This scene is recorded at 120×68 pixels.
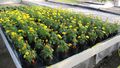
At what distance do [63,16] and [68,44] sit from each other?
4.53 feet

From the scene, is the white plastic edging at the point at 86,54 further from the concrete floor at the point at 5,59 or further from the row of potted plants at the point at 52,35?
the concrete floor at the point at 5,59

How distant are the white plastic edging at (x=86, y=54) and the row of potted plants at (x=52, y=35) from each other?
0.17 meters

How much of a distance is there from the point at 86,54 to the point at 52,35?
0.71 m

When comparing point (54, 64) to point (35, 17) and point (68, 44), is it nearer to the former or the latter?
point (68, 44)

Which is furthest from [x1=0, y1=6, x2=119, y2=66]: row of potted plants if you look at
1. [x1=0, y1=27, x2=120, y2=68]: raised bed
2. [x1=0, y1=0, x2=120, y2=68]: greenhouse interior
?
[x1=0, y1=27, x2=120, y2=68]: raised bed

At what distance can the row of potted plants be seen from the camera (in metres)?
3.01

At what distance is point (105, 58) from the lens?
400 centimetres

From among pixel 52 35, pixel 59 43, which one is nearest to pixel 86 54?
pixel 59 43

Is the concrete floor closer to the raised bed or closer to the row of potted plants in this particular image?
the raised bed

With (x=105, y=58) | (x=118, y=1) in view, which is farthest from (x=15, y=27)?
(x=118, y=1)

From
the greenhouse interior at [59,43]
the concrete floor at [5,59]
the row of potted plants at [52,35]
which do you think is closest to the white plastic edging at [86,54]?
the greenhouse interior at [59,43]

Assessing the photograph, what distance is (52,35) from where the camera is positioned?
135 inches

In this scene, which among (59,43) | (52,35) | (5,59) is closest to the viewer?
(59,43)

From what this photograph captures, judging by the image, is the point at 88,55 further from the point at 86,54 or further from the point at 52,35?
the point at 52,35
